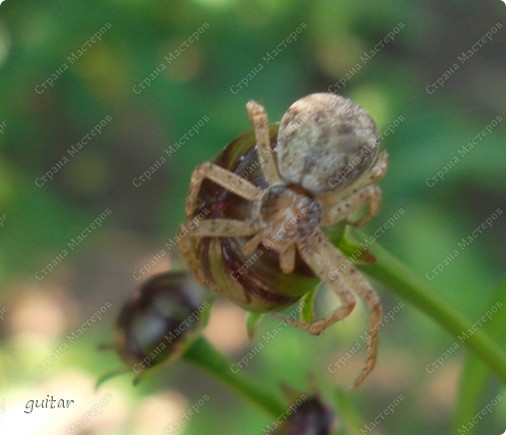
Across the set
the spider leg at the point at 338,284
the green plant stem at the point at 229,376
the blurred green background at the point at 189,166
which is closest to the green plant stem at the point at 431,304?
the spider leg at the point at 338,284

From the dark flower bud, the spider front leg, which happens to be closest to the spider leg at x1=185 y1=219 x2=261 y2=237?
the spider front leg

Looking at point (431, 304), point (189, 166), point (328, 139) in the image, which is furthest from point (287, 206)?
point (189, 166)

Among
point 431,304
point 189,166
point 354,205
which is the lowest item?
point 431,304

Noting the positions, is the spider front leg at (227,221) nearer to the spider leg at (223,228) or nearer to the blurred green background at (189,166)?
the spider leg at (223,228)

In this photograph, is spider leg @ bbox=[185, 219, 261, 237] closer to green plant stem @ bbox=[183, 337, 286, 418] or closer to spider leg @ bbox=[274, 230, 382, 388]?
spider leg @ bbox=[274, 230, 382, 388]

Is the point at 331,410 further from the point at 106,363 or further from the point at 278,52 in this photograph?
the point at 278,52

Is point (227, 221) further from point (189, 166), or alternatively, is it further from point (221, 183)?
point (189, 166)

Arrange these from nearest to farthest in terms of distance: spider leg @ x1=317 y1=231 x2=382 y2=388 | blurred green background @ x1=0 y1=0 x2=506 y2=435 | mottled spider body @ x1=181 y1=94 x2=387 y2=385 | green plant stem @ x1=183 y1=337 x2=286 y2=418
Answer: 1. mottled spider body @ x1=181 y1=94 x2=387 y2=385
2. green plant stem @ x1=183 y1=337 x2=286 y2=418
3. spider leg @ x1=317 y1=231 x2=382 y2=388
4. blurred green background @ x1=0 y1=0 x2=506 y2=435
